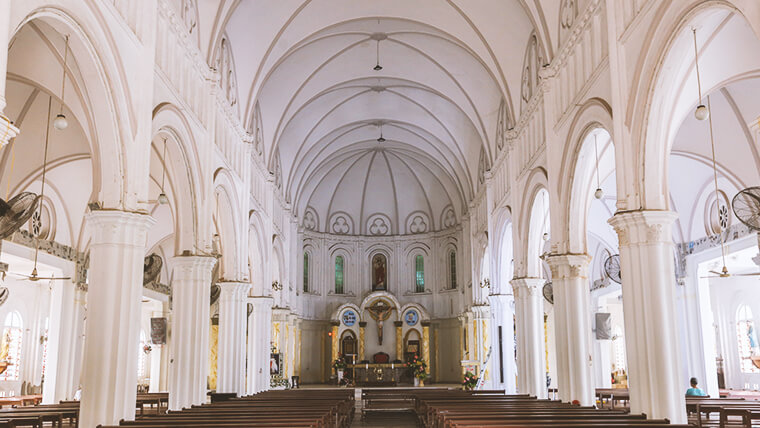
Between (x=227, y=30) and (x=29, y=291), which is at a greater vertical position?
(x=227, y=30)

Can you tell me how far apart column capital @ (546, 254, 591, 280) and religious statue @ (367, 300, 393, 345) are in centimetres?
2627

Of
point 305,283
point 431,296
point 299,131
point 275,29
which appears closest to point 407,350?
point 431,296

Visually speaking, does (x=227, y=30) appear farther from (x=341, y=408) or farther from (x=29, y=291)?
(x=29, y=291)

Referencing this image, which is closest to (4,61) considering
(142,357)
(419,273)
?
(142,357)

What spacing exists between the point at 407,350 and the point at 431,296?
12.5ft

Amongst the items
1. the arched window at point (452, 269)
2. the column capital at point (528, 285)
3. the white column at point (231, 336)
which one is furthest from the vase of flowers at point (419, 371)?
the white column at point (231, 336)

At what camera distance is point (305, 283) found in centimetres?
4300

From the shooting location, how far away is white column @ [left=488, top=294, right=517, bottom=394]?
88.7 ft

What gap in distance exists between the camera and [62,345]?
22.6m

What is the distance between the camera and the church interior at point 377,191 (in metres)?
11.8

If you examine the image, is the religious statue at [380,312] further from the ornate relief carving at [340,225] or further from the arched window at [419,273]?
the ornate relief carving at [340,225]

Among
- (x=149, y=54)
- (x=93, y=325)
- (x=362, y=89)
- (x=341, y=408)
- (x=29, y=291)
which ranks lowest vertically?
(x=341, y=408)

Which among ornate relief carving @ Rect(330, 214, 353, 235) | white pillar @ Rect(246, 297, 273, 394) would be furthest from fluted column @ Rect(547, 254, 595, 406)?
ornate relief carving @ Rect(330, 214, 353, 235)

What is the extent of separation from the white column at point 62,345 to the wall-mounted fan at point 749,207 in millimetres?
19827
